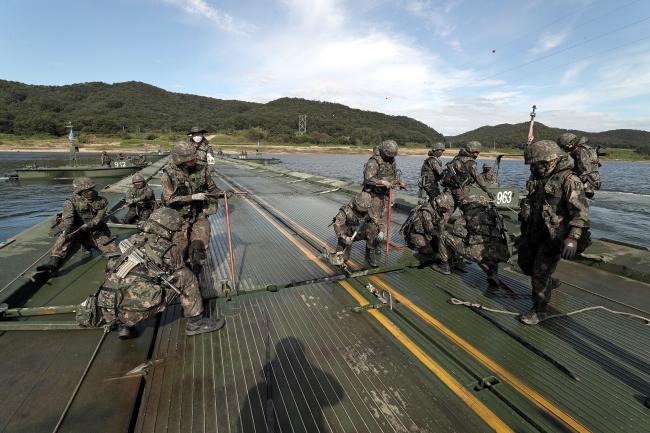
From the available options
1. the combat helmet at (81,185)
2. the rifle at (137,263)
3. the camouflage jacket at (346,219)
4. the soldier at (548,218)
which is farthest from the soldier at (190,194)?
the soldier at (548,218)

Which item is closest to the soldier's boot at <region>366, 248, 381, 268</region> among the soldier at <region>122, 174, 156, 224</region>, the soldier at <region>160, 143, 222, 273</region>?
the soldier at <region>160, 143, 222, 273</region>

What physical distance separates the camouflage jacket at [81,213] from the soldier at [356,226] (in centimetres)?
500

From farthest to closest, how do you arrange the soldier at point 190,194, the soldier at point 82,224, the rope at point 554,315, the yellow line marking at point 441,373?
the soldier at point 82,224
the soldier at point 190,194
the rope at point 554,315
the yellow line marking at point 441,373

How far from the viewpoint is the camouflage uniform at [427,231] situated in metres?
6.29

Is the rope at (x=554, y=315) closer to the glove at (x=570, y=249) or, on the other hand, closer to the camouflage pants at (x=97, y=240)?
the glove at (x=570, y=249)

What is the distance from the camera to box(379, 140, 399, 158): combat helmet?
21.5 ft

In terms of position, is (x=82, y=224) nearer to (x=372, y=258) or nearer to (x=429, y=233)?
(x=372, y=258)

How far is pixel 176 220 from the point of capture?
405 cm

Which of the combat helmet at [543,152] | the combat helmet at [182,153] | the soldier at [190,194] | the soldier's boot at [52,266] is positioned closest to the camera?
the combat helmet at [543,152]

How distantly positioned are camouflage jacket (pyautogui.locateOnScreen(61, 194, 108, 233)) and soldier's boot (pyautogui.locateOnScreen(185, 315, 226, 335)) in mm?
4005

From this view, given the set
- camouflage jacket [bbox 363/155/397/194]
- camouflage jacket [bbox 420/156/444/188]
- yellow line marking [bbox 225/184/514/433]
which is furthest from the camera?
camouflage jacket [bbox 420/156/444/188]

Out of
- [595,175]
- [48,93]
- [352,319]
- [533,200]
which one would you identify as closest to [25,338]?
[352,319]

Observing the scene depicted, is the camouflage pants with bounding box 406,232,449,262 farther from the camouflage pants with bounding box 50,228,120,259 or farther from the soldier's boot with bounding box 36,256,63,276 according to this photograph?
the soldier's boot with bounding box 36,256,63,276

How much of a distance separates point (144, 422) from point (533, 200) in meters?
5.29
